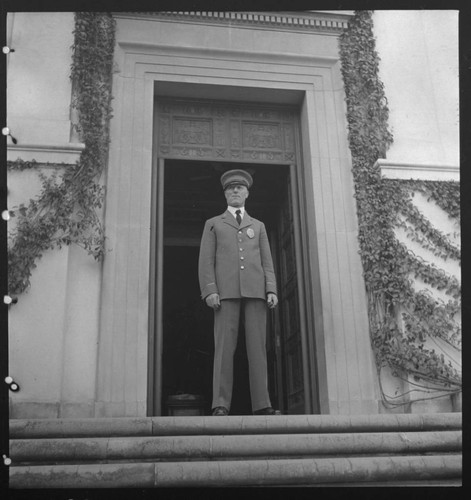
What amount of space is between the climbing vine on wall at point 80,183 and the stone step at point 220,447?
6.35 ft

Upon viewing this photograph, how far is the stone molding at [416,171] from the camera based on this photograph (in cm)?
673

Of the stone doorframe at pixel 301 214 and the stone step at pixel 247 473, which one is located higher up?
the stone doorframe at pixel 301 214

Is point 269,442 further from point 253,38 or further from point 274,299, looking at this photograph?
point 253,38

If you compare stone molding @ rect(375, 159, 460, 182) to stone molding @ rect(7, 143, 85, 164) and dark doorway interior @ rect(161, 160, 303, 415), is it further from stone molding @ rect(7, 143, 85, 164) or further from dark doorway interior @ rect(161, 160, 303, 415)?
stone molding @ rect(7, 143, 85, 164)

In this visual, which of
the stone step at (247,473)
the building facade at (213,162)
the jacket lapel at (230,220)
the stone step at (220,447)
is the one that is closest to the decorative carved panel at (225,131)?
the building facade at (213,162)

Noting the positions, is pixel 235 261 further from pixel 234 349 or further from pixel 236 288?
pixel 234 349

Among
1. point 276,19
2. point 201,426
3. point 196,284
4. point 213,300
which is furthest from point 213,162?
point 196,284

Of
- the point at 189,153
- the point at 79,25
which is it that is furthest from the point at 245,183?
the point at 79,25

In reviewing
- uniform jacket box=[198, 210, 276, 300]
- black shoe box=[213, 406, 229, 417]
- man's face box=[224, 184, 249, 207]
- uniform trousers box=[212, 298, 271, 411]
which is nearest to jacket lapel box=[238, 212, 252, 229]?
uniform jacket box=[198, 210, 276, 300]

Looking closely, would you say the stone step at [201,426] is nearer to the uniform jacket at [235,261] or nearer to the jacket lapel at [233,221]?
the uniform jacket at [235,261]

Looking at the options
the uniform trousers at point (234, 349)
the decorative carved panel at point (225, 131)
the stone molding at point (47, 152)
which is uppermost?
the decorative carved panel at point (225, 131)

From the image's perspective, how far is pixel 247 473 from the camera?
4.14 metres

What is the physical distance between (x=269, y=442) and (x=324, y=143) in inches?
144

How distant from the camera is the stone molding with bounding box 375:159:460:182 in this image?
265 inches
